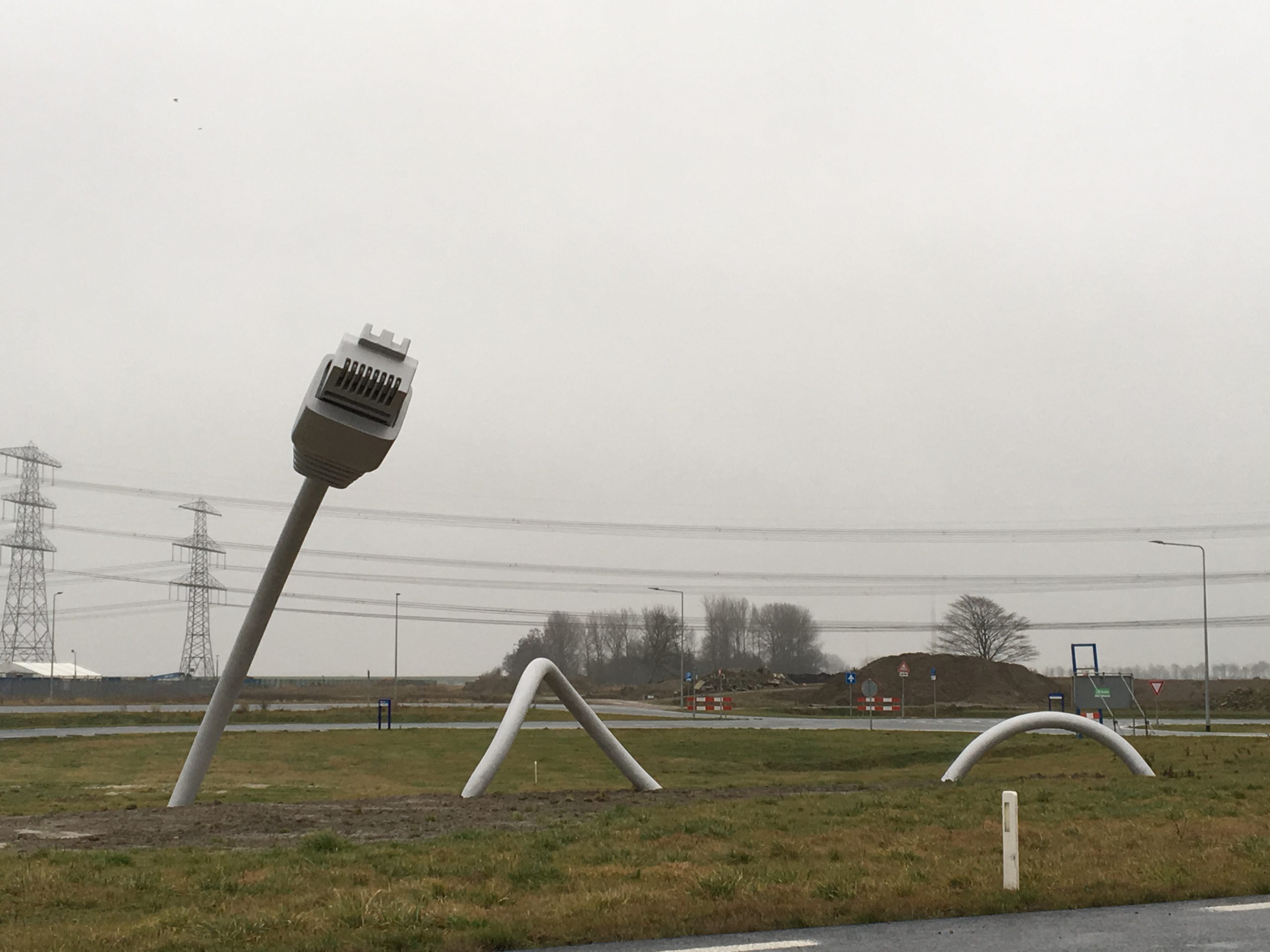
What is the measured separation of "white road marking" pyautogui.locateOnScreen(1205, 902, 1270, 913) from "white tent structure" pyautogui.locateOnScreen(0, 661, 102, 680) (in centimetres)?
9934

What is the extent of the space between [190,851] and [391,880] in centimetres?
337

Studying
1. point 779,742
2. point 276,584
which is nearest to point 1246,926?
point 276,584

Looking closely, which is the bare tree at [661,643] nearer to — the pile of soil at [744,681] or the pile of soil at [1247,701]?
the pile of soil at [744,681]

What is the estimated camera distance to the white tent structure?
102938mm

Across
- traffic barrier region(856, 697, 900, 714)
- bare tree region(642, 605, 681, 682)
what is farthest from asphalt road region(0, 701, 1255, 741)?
bare tree region(642, 605, 681, 682)

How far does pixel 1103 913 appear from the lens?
31.2 feet

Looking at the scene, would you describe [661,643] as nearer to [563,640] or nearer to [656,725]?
[563,640]

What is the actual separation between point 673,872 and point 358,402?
633 cm

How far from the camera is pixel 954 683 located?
307 ft

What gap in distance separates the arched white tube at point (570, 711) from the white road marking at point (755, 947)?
1227cm

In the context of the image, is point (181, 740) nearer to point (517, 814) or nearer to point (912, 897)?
point (517, 814)

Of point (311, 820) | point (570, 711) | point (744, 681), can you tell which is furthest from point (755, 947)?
point (744, 681)

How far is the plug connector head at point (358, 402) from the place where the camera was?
1305 centimetres

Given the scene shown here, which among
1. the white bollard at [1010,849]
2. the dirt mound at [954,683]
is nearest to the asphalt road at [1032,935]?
the white bollard at [1010,849]
